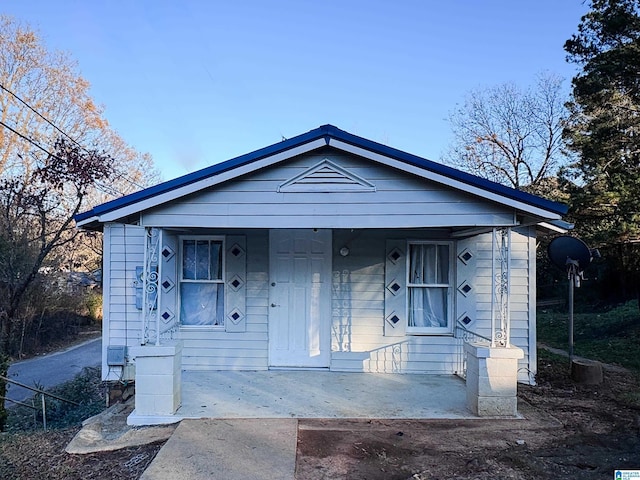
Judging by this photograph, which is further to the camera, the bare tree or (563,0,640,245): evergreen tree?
the bare tree

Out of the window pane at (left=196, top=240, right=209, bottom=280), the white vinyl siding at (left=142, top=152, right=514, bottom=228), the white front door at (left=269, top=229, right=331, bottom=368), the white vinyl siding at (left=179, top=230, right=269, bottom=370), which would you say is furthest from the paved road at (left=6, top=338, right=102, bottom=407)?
the white vinyl siding at (left=142, top=152, right=514, bottom=228)

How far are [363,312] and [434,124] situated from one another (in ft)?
64.4

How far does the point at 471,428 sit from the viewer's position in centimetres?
474

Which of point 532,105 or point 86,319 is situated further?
point 532,105

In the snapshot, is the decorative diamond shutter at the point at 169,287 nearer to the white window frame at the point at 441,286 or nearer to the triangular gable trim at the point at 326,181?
the triangular gable trim at the point at 326,181

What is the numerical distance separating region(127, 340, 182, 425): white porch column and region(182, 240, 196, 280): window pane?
2231 millimetres

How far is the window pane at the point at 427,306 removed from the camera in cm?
693

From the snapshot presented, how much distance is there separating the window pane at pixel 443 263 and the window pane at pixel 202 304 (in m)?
3.42

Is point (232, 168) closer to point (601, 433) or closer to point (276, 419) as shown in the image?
point (276, 419)

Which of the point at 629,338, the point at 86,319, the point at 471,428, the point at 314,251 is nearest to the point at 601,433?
the point at 471,428

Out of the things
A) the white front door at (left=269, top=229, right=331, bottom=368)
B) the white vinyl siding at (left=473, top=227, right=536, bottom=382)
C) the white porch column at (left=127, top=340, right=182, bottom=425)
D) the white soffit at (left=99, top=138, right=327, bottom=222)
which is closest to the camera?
the white porch column at (left=127, top=340, right=182, bottom=425)

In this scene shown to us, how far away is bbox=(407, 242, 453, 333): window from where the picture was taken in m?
6.91

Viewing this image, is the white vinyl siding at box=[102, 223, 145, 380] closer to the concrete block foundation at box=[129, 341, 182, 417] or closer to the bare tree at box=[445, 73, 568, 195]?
the concrete block foundation at box=[129, 341, 182, 417]

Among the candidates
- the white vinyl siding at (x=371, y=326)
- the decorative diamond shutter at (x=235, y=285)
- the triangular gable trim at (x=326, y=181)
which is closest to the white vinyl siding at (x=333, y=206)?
the triangular gable trim at (x=326, y=181)
